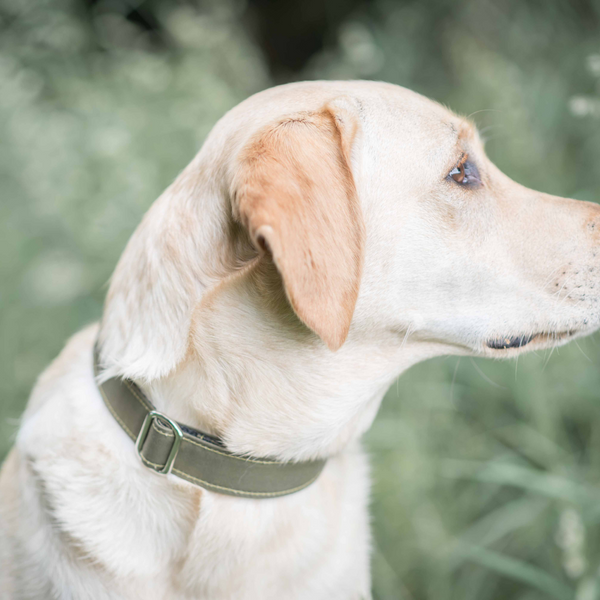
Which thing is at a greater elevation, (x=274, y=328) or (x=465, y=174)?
(x=465, y=174)

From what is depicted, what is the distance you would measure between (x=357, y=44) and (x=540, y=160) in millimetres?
1414

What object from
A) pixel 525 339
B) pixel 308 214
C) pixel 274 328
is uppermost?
pixel 308 214

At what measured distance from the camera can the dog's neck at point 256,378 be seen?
1391 millimetres

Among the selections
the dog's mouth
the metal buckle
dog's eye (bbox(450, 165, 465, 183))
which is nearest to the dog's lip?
the dog's mouth

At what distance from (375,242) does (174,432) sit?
76cm

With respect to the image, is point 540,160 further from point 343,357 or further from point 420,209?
point 343,357

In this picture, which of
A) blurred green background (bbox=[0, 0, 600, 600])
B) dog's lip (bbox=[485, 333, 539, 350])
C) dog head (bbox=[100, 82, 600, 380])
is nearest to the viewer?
dog head (bbox=[100, 82, 600, 380])

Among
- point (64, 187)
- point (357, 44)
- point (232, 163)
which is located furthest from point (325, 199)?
point (64, 187)

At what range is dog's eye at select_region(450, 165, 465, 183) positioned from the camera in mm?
1582

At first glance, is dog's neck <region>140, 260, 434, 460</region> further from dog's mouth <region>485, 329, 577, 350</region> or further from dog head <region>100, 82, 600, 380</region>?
dog's mouth <region>485, 329, 577, 350</region>


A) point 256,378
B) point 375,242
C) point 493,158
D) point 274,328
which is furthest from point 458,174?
point 493,158

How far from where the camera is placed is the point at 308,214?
1.23 meters

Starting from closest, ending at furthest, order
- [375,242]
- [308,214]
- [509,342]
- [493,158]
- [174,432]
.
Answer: [308,214] < [174,432] < [375,242] < [509,342] < [493,158]

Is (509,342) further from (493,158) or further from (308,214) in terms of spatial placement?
(493,158)
